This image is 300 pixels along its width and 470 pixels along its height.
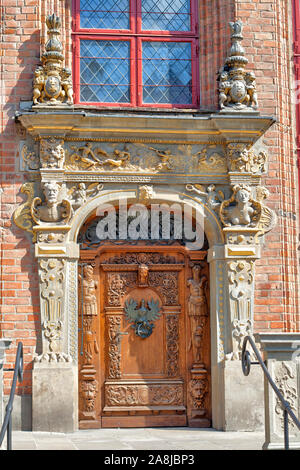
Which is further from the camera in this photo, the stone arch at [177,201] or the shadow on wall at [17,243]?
the stone arch at [177,201]

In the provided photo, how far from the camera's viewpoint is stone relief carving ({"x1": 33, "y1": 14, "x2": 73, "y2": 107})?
10133mm

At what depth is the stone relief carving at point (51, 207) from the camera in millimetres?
10031

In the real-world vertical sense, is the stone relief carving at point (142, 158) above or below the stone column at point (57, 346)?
above

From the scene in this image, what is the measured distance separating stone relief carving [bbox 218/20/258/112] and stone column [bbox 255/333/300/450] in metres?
3.58

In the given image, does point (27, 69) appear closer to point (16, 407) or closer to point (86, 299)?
point (86, 299)

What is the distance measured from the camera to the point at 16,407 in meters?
9.76

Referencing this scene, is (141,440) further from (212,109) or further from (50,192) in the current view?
(212,109)

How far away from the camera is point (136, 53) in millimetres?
10930

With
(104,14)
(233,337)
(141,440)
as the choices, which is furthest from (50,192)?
(141,440)

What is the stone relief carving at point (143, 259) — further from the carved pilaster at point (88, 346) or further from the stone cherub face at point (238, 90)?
the stone cherub face at point (238, 90)

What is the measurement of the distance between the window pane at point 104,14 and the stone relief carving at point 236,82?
1515 mm

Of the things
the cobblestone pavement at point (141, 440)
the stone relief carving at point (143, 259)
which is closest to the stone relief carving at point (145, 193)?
the stone relief carving at point (143, 259)

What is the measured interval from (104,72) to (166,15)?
1.20m
